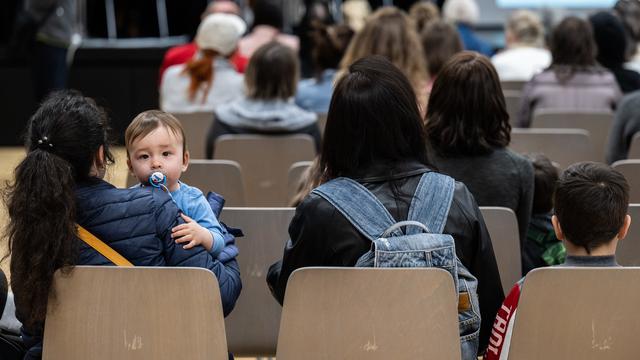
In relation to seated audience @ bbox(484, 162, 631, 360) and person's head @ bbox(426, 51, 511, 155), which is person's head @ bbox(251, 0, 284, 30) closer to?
person's head @ bbox(426, 51, 511, 155)

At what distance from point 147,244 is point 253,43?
395 centimetres

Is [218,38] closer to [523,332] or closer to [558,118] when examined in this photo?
[558,118]

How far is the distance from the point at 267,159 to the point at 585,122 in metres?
1.43

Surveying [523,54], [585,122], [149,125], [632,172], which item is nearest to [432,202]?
[149,125]

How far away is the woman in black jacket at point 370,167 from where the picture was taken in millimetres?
2324

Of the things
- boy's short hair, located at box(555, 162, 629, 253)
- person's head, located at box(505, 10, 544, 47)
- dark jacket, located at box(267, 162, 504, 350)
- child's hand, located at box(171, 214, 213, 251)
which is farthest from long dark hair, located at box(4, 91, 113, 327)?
person's head, located at box(505, 10, 544, 47)

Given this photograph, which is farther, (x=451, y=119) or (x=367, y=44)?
(x=367, y=44)

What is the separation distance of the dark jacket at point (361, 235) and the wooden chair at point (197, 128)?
247 centimetres

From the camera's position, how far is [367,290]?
2172 mm

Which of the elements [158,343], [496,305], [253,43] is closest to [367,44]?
[253,43]

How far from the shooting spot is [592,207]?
7.91 feet

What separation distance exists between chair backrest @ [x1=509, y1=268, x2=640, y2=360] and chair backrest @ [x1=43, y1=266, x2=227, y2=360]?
624mm

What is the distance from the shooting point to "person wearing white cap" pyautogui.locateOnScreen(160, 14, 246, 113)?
210 inches

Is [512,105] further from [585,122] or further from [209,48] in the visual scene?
[209,48]
